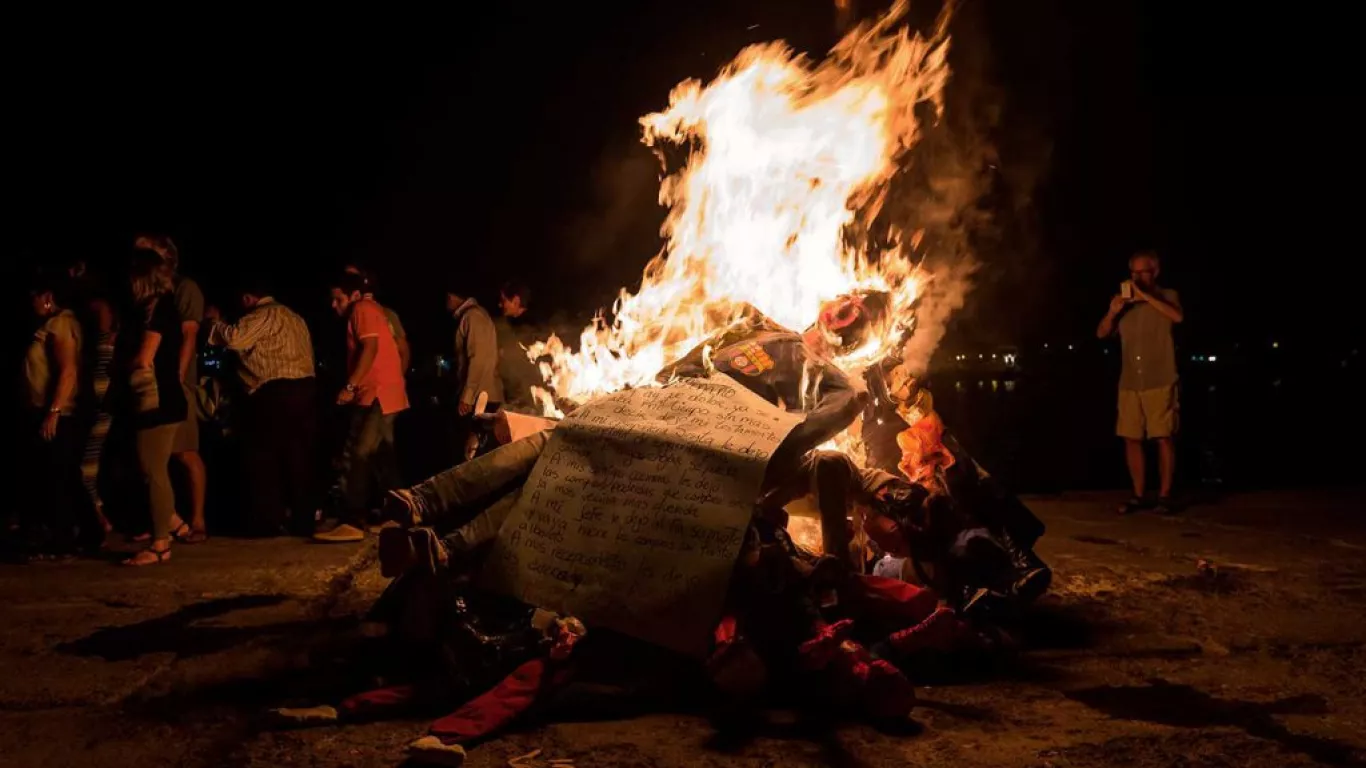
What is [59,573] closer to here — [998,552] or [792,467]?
[792,467]

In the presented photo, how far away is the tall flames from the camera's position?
20.8 feet

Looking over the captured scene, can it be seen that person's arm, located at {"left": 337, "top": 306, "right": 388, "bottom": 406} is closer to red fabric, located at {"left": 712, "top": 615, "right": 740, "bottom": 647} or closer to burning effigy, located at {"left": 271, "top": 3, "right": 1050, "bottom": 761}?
burning effigy, located at {"left": 271, "top": 3, "right": 1050, "bottom": 761}

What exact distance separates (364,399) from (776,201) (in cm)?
389

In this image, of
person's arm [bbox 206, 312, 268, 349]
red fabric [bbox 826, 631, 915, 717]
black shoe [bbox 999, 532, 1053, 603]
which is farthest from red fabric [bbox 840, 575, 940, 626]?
person's arm [bbox 206, 312, 268, 349]

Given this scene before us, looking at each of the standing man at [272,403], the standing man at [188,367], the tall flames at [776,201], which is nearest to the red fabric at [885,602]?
the tall flames at [776,201]

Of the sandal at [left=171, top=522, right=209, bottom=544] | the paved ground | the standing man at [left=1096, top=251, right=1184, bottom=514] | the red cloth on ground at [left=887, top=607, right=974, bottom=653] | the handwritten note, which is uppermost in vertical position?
the standing man at [left=1096, top=251, right=1184, bottom=514]

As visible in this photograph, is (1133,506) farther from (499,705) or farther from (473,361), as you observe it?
(499,705)

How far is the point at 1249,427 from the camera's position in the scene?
15.0m

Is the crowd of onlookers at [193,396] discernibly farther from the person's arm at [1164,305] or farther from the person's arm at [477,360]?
the person's arm at [1164,305]

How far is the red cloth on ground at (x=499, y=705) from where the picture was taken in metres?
3.95

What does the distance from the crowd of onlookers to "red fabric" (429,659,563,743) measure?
10.8 feet

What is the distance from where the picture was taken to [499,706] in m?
4.07

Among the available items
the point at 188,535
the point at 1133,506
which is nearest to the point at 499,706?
the point at 188,535

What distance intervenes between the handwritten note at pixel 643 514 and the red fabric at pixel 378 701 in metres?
0.53
